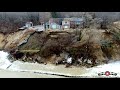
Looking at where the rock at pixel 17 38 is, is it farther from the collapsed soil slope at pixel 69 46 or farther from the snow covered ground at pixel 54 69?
the snow covered ground at pixel 54 69

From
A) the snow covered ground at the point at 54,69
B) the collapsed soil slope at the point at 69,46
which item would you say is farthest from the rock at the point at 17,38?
the snow covered ground at the point at 54,69

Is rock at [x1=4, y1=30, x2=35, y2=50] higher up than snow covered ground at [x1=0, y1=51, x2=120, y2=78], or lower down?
higher up

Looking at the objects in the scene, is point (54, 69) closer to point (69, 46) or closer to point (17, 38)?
point (69, 46)

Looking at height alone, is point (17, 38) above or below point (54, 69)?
above

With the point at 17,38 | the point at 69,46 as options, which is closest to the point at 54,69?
the point at 69,46

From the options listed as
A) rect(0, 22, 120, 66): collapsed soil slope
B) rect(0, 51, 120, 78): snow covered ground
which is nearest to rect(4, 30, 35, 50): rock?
rect(0, 22, 120, 66): collapsed soil slope

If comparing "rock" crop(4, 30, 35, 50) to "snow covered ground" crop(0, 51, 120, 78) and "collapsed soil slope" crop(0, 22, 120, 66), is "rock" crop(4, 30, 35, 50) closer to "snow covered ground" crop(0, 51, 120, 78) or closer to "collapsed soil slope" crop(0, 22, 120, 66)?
"collapsed soil slope" crop(0, 22, 120, 66)
